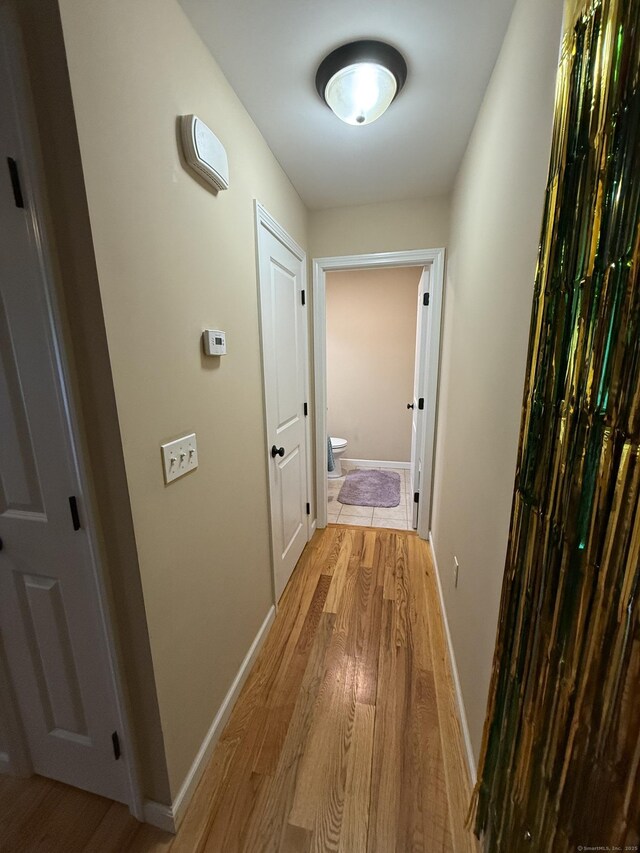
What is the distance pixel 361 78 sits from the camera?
3.83 ft

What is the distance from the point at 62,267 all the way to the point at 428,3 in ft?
4.31

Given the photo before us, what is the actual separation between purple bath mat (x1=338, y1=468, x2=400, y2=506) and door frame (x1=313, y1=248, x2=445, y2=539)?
0.70 metres

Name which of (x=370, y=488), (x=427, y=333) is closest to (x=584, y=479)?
(x=427, y=333)

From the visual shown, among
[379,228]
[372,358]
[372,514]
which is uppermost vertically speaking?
[379,228]

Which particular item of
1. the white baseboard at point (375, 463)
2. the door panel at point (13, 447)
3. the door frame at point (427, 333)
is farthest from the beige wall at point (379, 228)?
the white baseboard at point (375, 463)

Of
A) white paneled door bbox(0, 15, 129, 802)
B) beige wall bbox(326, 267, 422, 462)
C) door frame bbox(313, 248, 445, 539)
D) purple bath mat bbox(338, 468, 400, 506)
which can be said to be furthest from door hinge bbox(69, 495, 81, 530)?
beige wall bbox(326, 267, 422, 462)

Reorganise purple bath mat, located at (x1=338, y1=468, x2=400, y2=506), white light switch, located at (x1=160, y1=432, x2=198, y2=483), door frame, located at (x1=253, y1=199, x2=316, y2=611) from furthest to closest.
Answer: purple bath mat, located at (x1=338, y1=468, x2=400, y2=506)
door frame, located at (x1=253, y1=199, x2=316, y2=611)
white light switch, located at (x1=160, y1=432, x2=198, y2=483)

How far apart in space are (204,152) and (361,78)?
0.66 m

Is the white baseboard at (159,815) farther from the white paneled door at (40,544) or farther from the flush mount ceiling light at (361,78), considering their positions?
the flush mount ceiling light at (361,78)

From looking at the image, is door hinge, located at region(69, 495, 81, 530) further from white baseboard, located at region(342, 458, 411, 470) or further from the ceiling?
white baseboard, located at region(342, 458, 411, 470)

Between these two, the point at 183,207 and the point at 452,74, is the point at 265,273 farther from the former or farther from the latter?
the point at 452,74

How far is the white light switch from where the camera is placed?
0.95 m

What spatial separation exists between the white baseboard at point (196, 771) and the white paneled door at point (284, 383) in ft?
1.55

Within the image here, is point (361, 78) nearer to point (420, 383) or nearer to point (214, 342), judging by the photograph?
point (214, 342)
